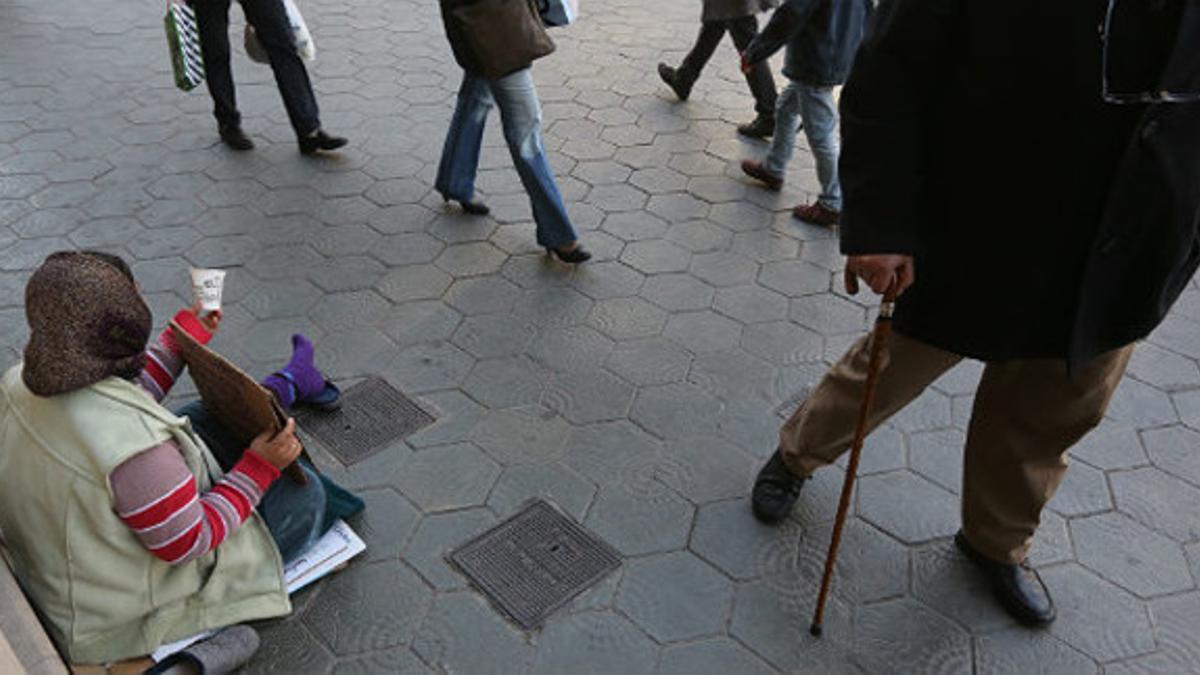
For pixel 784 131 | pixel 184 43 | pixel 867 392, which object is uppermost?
pixel 867 392

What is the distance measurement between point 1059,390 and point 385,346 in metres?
2.57

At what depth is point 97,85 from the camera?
6430 mm

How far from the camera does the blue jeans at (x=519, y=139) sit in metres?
4.14

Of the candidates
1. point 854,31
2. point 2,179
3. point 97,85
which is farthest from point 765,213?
point 97,85

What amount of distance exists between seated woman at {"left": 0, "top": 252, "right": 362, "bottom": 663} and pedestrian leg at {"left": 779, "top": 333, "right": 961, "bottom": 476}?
152cm

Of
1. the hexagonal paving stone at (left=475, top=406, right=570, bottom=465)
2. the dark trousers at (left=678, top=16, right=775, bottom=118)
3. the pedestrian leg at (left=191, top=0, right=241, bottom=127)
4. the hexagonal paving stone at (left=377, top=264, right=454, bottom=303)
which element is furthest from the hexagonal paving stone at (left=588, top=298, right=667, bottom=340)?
the pedestrian leg at (left=191, top=0, right=241, bottom=127)

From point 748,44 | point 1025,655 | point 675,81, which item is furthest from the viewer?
point 675,81

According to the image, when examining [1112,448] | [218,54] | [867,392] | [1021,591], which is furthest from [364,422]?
[218,54]

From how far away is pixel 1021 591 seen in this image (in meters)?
2.75

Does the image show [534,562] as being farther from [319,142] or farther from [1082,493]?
[319,142]

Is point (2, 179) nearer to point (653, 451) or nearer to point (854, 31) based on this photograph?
point (653, 451)

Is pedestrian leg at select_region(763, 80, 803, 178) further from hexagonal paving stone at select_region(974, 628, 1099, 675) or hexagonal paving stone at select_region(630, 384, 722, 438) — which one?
hexagonal paving stone at select_region(974, 628, 1099, 675)

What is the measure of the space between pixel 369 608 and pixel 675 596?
92 cm

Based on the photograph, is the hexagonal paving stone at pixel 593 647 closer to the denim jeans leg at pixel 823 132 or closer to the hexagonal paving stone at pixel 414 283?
the hexagonal paving stone at pixel 414 283
